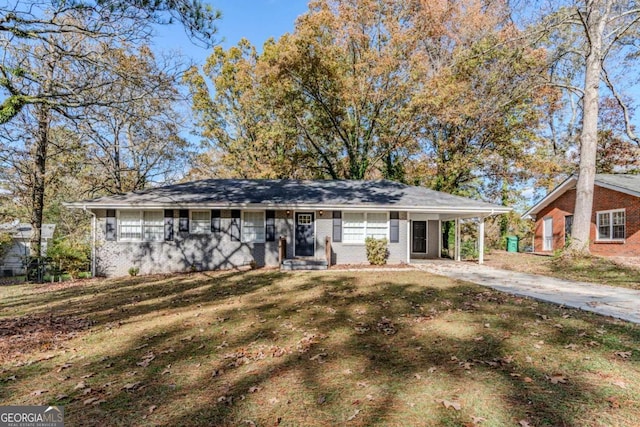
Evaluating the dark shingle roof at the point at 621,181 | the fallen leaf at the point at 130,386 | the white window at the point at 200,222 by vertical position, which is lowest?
the fallen leaf at the point at 130,386

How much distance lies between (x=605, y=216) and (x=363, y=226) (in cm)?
1244

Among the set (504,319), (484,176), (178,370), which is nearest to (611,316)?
(504,319)

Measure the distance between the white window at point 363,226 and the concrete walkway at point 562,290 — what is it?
8.31 feet

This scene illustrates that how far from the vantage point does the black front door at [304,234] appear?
44.2 ft

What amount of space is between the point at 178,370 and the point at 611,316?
23.0 feet

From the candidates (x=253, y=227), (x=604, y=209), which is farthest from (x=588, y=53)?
(x=253, y=227)

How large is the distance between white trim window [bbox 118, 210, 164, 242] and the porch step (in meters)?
5.08

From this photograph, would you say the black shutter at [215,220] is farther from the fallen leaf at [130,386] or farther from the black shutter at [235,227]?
the fallen leaf at [130,386]

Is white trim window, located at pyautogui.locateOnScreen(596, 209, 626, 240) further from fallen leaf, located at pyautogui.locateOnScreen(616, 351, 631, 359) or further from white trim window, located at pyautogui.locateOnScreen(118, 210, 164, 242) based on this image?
white trim window, located at pyautogui.locateOnScreen(118, 210, 164, 242)

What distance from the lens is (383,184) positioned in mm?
16609

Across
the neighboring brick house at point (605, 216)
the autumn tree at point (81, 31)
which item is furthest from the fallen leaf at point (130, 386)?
the neighboring brick house at point (605, 216)

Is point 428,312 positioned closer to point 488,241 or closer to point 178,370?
point 178,370

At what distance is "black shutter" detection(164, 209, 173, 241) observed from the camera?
1291 centimetres
